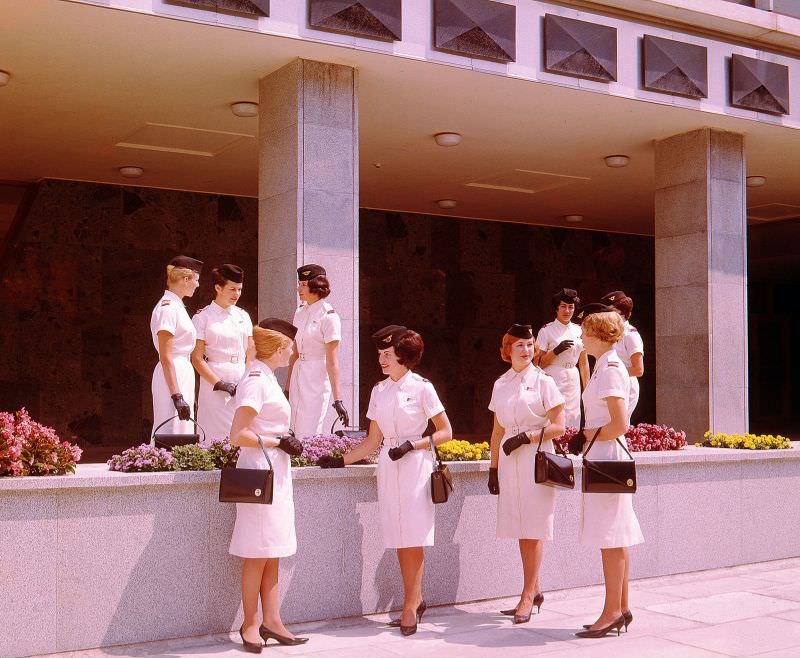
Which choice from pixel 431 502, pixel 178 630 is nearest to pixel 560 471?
pixel 431 502

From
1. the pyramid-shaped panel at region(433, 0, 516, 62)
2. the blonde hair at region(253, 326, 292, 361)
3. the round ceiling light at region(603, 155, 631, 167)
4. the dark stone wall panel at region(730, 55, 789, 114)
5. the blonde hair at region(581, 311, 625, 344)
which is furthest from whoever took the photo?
the round ceiling light at region(603, 155, 631, 167)

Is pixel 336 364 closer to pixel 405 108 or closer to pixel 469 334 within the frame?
pixel 405 108

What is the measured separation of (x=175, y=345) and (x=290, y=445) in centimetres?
247

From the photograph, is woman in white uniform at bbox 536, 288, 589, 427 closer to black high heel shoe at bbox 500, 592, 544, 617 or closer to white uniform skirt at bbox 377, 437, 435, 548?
black high heel shoe at bbox 500, 592, 544, 617

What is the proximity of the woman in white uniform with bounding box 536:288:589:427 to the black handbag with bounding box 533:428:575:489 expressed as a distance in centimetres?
491

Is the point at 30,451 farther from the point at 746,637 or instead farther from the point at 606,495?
the point at 746,637

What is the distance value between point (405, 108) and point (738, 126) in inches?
177

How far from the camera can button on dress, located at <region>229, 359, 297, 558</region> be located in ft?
20.2

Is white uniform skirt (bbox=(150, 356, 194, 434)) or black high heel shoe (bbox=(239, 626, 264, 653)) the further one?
white uniform skirt (bbox=(150, 356, 194, 434))

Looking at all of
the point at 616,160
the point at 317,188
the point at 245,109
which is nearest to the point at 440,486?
the point at 317,188

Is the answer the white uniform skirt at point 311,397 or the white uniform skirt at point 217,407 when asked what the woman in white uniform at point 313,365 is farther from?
the white uniform skirt at point 217,407

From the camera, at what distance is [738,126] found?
13.1 m

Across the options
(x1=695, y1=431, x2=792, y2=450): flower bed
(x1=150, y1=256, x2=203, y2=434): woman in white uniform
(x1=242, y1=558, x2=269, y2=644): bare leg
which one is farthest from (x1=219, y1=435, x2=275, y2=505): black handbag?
(x1=695, y1=431, x2=792, y2=450): flower bed

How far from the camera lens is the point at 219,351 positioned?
8.54 metres
